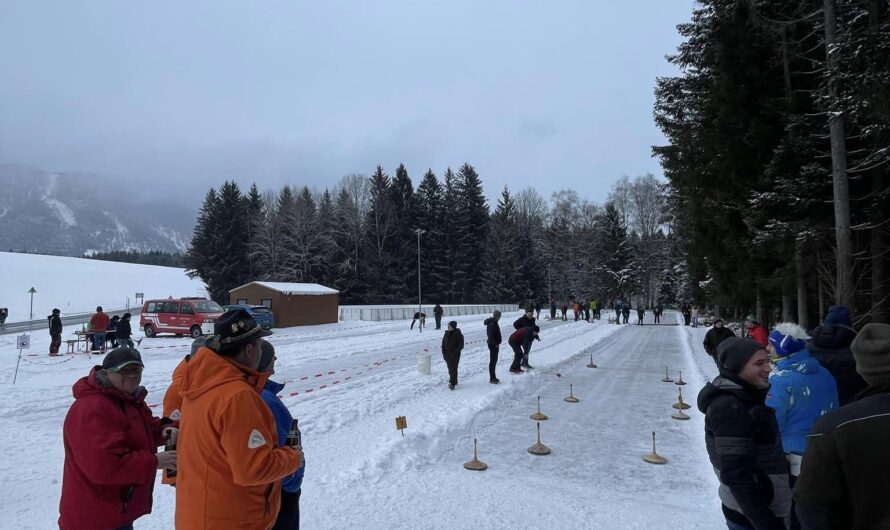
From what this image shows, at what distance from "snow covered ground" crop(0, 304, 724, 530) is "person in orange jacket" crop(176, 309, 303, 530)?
273cm

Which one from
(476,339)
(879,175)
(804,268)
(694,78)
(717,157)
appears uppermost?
(694,78)

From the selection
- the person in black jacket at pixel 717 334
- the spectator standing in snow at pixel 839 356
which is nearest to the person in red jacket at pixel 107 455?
the spectator standing in snow at pixel 839 356

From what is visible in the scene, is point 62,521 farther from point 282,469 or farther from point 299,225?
point 299,225

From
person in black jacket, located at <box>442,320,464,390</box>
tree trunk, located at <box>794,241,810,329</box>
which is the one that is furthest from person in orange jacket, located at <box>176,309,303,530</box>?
tree trunk, located at <box>794,241,810,329</box>

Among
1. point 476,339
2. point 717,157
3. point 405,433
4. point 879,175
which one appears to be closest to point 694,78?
point 717,157

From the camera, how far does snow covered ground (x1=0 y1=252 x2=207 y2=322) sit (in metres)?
47.0

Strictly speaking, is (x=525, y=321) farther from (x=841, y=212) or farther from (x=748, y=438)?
(x=748, y=438)

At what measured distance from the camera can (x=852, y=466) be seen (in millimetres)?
1686

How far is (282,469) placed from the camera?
2.27 m

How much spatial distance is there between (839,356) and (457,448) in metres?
4.80

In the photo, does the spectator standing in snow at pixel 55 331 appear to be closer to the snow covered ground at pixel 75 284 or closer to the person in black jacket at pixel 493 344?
the person in black jacket at pixel 493 344

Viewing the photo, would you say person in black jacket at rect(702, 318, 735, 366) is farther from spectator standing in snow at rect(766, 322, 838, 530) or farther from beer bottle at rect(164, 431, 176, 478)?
beer bottle at rect(164, 431, 176, 478)

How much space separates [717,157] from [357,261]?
155 ft

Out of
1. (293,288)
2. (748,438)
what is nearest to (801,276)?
(748,438)
